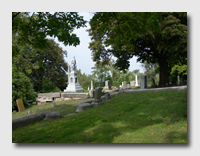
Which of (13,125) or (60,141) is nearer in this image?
(60,141)

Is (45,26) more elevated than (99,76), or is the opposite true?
(45,26)

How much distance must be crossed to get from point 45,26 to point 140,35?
7165 mm

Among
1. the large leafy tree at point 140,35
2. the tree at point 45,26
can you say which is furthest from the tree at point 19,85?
the tree at point 45,26

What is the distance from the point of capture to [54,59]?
21906 millimetres

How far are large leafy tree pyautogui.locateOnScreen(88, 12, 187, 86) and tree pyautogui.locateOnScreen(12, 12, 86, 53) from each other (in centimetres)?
90

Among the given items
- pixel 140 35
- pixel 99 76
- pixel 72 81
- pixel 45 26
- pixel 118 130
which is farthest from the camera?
pixel 99 76

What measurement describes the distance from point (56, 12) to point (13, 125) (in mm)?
3906

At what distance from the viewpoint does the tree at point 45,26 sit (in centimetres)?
525

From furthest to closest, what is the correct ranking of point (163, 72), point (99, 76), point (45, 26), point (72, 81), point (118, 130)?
point (99, 76) → point (72, 81) → point (163, 72) → point (45, 26) → point (118, 130)

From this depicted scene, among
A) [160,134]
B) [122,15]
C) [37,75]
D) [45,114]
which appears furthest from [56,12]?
[37,75]

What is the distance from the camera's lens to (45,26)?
581 cm

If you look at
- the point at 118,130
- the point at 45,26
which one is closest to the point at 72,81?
the point at 45,26

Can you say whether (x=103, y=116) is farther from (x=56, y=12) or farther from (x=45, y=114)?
(x=56, y=12)

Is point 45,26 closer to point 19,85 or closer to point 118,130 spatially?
point 118,130
